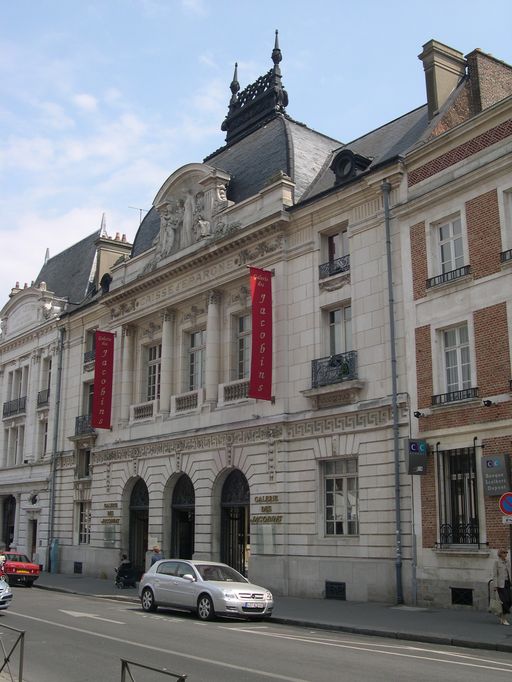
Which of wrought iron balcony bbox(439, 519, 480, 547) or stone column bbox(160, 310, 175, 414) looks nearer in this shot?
wrought iron balcony bbox(439, 519, 480, 547)

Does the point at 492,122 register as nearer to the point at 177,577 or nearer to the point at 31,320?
the point at 177,577

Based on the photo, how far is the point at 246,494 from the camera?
2766 cm

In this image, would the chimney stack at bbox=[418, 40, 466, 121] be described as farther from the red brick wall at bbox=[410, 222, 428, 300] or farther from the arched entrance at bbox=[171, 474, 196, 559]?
the arched entrance at bbox=[171, 474, 196, 559]

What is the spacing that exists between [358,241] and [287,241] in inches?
133

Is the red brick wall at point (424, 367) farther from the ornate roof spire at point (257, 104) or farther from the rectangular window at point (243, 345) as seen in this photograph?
the ornate roof spire at point (257, 104)

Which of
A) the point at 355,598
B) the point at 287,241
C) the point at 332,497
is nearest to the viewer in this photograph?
the point at 355,598

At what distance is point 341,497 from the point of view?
2444 centimetres

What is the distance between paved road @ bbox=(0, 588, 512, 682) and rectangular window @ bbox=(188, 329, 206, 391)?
13528 mm

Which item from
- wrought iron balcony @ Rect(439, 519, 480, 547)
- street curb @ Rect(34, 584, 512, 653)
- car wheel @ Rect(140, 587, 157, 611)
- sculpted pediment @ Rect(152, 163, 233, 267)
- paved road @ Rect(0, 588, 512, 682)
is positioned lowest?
street curb @ Rect(34, 584, 512, 653)

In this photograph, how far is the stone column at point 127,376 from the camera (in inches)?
1360

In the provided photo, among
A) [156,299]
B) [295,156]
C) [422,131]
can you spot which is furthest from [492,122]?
[156,299]

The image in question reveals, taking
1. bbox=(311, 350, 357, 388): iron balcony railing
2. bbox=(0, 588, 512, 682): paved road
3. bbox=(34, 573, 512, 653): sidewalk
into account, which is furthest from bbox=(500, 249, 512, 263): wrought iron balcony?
bbox=(0, 588, 512, 682): paved road

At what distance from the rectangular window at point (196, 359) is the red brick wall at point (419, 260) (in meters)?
10.9

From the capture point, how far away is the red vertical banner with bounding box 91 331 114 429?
3509cm
